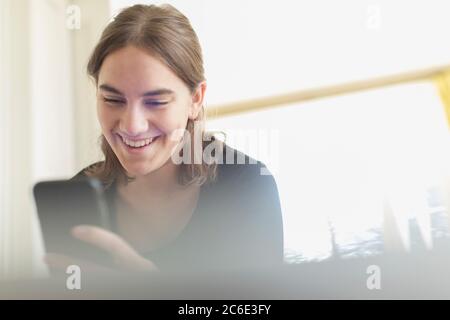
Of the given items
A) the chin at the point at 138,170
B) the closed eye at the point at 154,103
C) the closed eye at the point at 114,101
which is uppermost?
the closed eye at the point at 114,101

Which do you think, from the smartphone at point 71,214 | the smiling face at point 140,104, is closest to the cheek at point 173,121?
the smiling face at point 140,104

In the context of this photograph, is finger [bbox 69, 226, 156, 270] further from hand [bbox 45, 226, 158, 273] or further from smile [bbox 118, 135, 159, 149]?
smile [bbox 118, 135, 159, 149]

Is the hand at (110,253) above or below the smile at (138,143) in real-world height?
below

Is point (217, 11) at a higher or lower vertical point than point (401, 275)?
higher

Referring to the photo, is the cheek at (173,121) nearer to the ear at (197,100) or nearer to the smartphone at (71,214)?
the ear at (197,100)

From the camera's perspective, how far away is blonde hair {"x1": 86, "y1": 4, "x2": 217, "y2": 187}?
0.85m

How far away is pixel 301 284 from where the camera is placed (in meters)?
0.83

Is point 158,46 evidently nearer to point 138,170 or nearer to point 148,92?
point 148,92

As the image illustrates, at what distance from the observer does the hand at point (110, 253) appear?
0.84 meters

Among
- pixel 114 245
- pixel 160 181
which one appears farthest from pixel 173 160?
pixel 114 245

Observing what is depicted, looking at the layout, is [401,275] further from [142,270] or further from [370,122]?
[142,270]

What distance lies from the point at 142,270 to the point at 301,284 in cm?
21
